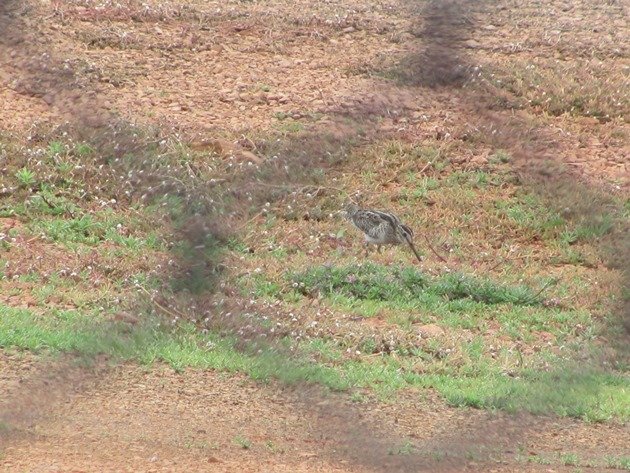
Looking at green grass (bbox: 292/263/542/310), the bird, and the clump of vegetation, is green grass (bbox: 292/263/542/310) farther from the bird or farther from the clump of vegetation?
the bird

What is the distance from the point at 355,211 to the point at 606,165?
956 millimetres

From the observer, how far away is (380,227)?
462 cm

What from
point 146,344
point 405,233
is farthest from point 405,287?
point 146,344

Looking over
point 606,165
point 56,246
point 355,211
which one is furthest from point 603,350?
point 56,246

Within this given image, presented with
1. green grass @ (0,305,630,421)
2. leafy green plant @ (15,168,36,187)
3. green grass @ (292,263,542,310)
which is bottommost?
green grass @ (292,263,542,310)

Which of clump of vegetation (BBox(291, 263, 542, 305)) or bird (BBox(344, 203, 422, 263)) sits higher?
bird (BBox(344, 203, 422, 263))

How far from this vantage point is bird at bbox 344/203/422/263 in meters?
4.60

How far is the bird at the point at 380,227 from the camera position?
4602mm

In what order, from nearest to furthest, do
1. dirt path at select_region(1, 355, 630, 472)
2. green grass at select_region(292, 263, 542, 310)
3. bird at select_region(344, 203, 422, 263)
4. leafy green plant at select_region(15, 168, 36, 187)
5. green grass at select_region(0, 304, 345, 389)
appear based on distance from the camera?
dirt path at select_region(1, 355, 630, 472), green grass at select_region(0, 304, 345, 389), bird at select_region(344, 203, 422, 263), green grass at select_region(292, 263, 542, 310), leafy green plant at select_region(15, 168, 36, 187)

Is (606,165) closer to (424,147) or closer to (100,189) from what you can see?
(424,147)

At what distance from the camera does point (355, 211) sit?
484 centimetres

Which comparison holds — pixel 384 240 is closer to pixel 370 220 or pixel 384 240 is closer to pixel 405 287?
pixel 370 220

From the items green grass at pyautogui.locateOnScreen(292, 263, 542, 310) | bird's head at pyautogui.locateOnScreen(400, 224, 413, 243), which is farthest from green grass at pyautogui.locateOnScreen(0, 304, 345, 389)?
bird's head at pyautogui.locateOnScreen(400, 224, 413, 243)

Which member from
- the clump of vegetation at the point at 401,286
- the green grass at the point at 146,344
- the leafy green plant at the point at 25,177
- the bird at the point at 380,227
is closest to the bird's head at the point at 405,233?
the bird at the point at 380,227
